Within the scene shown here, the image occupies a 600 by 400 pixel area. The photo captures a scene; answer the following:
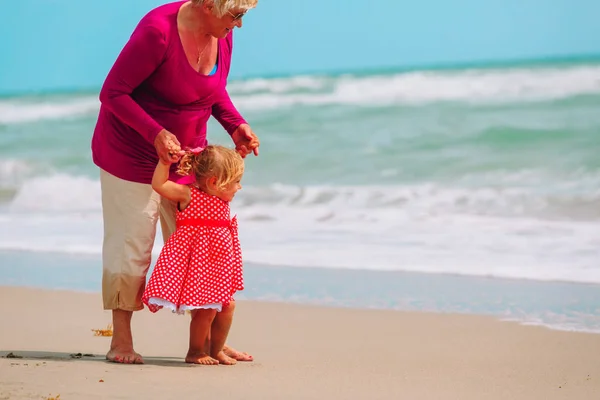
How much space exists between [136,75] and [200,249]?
0.61 metres

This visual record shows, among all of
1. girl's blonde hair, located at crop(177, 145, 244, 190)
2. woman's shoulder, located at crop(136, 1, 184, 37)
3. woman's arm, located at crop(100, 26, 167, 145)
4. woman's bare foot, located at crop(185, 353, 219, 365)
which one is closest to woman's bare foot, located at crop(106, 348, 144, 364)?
woman's bare foot, located at crop(185, 353, 219, 365)

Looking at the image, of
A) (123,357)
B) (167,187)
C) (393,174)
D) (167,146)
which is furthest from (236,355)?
(393,174)

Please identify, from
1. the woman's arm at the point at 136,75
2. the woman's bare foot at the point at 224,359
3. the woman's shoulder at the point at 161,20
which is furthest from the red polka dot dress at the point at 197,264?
the woman's shoulder at the point at 161,20

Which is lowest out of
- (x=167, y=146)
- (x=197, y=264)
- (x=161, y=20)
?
(x=197, y=264)

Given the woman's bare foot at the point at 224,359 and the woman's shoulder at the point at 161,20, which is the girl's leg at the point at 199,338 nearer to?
the woman's bare foot at the point at 224,359

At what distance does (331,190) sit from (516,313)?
5.41 metres

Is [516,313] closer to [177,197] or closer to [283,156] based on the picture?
[177,197]

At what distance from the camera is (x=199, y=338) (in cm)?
346

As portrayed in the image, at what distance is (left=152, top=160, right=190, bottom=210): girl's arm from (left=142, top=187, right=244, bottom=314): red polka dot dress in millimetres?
25

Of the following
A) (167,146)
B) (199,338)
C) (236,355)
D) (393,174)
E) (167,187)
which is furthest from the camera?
(393,174)

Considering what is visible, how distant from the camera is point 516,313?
4762mm

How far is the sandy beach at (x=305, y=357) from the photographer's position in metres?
2.98

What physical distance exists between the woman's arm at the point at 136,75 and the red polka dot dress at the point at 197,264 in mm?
309

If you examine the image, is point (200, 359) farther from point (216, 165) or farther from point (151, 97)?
Answer: point (151, 97)
